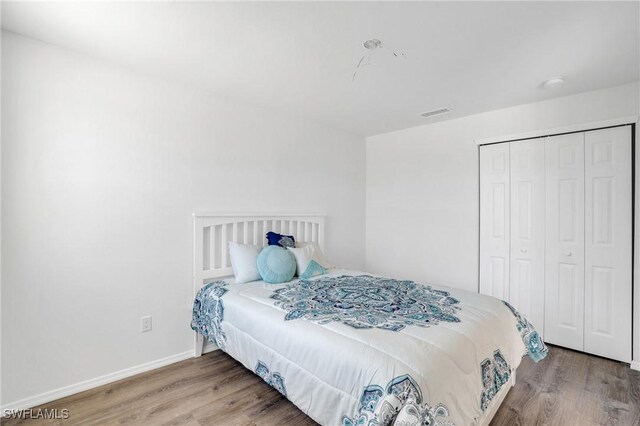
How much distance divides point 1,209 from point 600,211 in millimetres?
4532

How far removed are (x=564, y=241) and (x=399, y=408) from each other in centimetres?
268

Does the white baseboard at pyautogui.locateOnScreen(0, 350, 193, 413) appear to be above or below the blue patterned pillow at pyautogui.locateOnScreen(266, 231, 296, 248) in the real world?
below

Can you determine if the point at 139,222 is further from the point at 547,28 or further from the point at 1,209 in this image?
the point at 547,28

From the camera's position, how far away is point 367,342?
1549 millimetres

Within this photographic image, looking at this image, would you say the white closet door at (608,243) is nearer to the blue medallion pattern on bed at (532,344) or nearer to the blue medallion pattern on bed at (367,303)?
the blue medallion pattern on bed at (532,344)

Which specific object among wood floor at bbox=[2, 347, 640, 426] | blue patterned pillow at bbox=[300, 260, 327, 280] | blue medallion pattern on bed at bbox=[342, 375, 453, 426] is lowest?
wood floor at bbox=[2, 347, 640, 426]

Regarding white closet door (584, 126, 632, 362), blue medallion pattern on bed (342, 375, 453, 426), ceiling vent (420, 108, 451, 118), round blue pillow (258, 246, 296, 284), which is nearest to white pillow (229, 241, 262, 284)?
round blue pillow (258, 246, 296, 284)

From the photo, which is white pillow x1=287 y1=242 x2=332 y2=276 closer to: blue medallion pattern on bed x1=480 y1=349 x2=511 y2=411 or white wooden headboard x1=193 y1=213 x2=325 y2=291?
white wooden headboard x1=193 y1=213 x2=325 y2=291

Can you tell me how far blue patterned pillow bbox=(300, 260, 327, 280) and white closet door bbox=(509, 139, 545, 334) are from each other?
2.00m

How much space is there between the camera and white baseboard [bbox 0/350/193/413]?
1966 mm

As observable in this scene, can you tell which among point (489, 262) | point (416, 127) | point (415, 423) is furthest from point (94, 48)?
point (489, 262)

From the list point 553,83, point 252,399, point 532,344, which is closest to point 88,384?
point 252,399

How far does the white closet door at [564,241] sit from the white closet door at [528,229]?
0.06 metres

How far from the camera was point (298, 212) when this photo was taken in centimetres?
360
